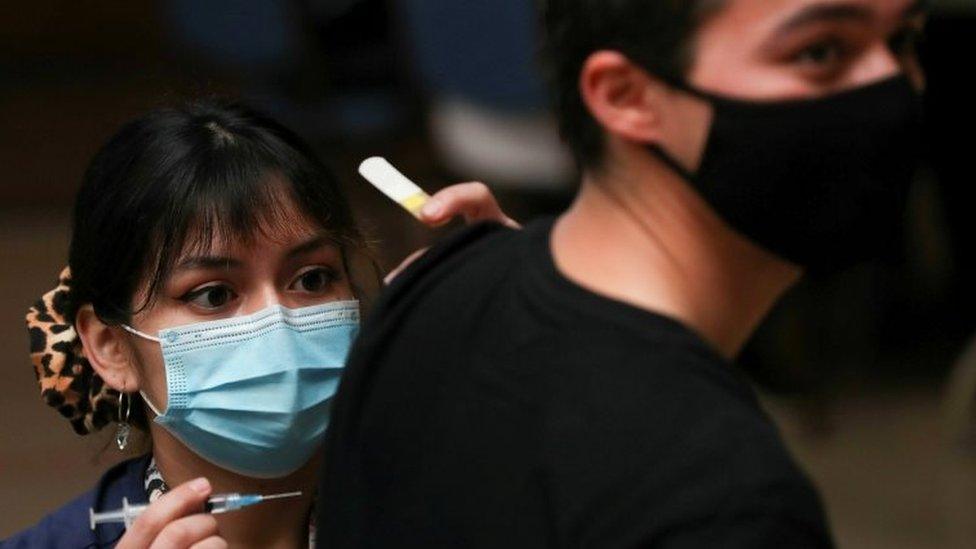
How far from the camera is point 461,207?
5.82 ft

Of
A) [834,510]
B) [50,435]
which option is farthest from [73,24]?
[834,510]

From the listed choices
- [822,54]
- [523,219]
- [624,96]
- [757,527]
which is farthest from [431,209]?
[523,219]

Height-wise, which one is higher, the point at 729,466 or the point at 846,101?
the point at 846,101

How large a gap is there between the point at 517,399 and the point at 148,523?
719 mm

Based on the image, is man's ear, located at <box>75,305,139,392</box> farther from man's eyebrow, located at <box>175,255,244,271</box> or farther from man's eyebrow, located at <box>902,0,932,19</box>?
man's eyebrow, located at <box>902,0,932,19</box>

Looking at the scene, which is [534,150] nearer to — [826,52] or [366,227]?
[366,227]

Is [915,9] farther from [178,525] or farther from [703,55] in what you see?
[178,525]

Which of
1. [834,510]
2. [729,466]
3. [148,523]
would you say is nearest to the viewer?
[729,466]

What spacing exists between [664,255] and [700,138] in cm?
9

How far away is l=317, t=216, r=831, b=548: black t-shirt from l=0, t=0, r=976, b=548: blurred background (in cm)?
261

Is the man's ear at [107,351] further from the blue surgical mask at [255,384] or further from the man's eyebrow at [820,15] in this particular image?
the man's eyebrow at [820,15]

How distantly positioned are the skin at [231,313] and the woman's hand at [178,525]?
0.22ft

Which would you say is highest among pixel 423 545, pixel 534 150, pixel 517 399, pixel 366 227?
pixel 517 399

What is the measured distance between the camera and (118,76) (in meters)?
7.15
